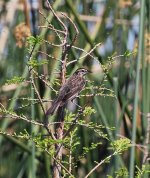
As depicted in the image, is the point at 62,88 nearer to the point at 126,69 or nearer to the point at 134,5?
the point at 126,69

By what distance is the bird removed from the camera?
99cm

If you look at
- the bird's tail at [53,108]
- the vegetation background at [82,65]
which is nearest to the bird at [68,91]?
the bird's tail at [53,108]

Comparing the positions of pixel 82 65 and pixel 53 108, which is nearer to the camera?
pixel 53 108

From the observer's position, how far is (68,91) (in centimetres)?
105

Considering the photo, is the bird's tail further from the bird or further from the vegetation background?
the vegetation background

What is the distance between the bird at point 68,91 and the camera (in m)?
0.99

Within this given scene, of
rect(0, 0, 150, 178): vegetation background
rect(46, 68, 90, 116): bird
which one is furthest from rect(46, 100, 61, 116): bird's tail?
rect(0, 0, 150, 178): vegetation background

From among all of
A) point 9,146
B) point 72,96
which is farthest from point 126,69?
point 72,96

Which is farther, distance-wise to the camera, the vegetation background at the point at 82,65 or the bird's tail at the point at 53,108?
the vegetation background at the point at 82,65

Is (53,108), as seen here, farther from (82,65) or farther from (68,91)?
(82,65)

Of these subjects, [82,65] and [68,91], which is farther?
[82,65]

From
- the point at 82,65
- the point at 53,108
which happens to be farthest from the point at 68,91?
the point at 82,65

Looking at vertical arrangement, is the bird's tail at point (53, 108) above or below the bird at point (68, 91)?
below

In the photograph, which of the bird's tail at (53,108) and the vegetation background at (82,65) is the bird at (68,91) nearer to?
the bird's tail at (53,108)
